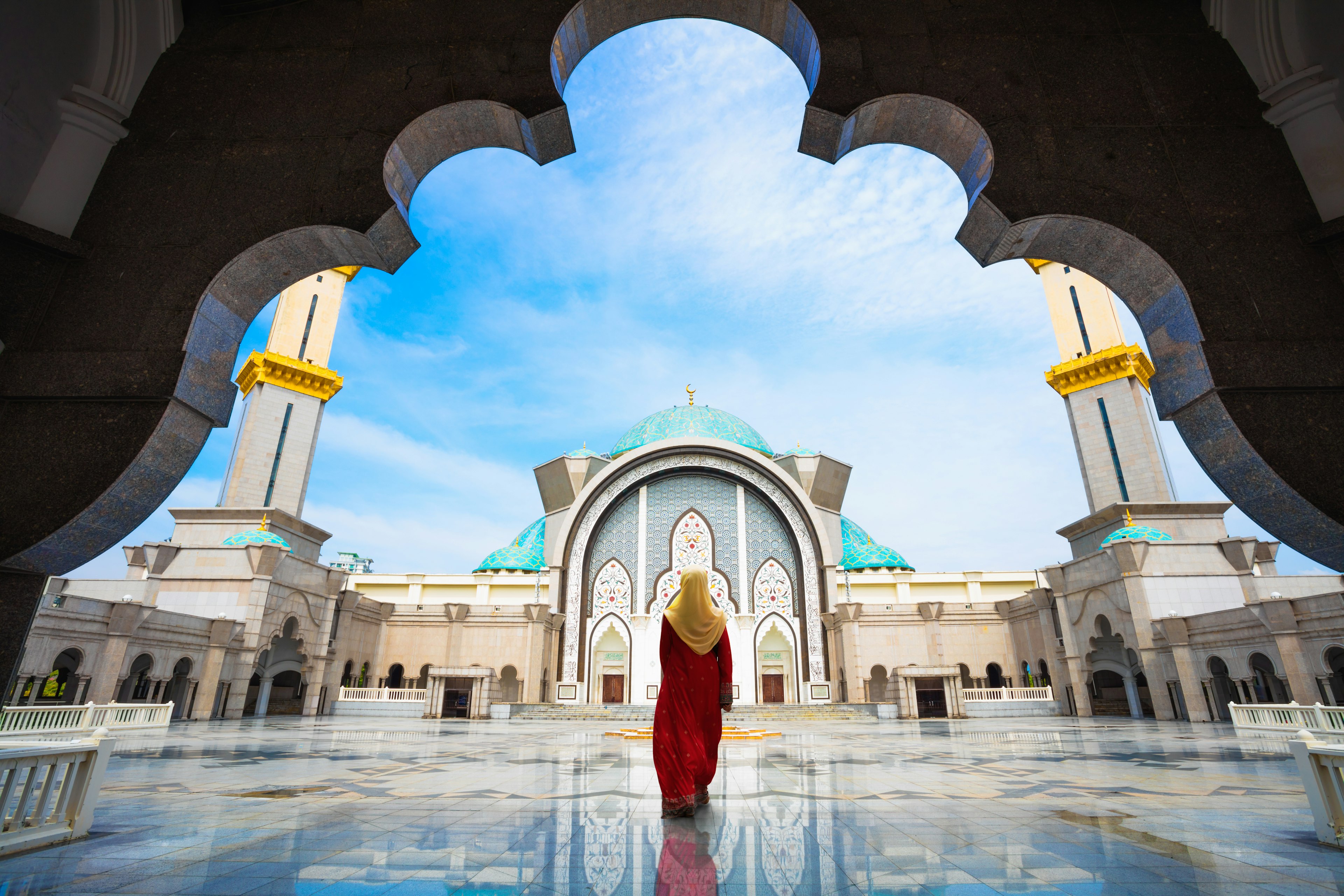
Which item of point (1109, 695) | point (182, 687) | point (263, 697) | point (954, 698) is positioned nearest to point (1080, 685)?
point (1109, 695)

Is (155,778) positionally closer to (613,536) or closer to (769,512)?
(613,536)

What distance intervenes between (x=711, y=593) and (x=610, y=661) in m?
5.03

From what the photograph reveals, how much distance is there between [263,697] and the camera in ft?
52.2

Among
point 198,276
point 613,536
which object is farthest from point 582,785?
point 613,536

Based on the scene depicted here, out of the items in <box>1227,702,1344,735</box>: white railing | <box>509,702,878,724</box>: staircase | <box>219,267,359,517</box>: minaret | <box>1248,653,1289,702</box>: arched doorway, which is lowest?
<box>509,702,878,724</box>: staircase

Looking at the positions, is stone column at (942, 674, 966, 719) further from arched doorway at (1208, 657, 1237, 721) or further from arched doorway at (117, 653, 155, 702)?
arched doorway at (117, 653, 155, 702)

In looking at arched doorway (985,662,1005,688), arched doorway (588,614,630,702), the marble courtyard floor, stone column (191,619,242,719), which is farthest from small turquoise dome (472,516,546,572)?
the marble courtyard floor

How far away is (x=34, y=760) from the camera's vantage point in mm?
2654

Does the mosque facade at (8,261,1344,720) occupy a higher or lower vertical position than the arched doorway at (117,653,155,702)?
higher

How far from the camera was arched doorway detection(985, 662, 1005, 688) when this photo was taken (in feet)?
65.5

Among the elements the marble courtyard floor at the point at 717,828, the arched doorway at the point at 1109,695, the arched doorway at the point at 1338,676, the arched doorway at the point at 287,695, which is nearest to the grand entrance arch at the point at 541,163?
the marble courtyard floor at the point at 717,828

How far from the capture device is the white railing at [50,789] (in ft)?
8.27

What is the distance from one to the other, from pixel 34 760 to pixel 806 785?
4249mm

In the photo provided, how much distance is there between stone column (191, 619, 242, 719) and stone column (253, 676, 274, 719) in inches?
84.6
